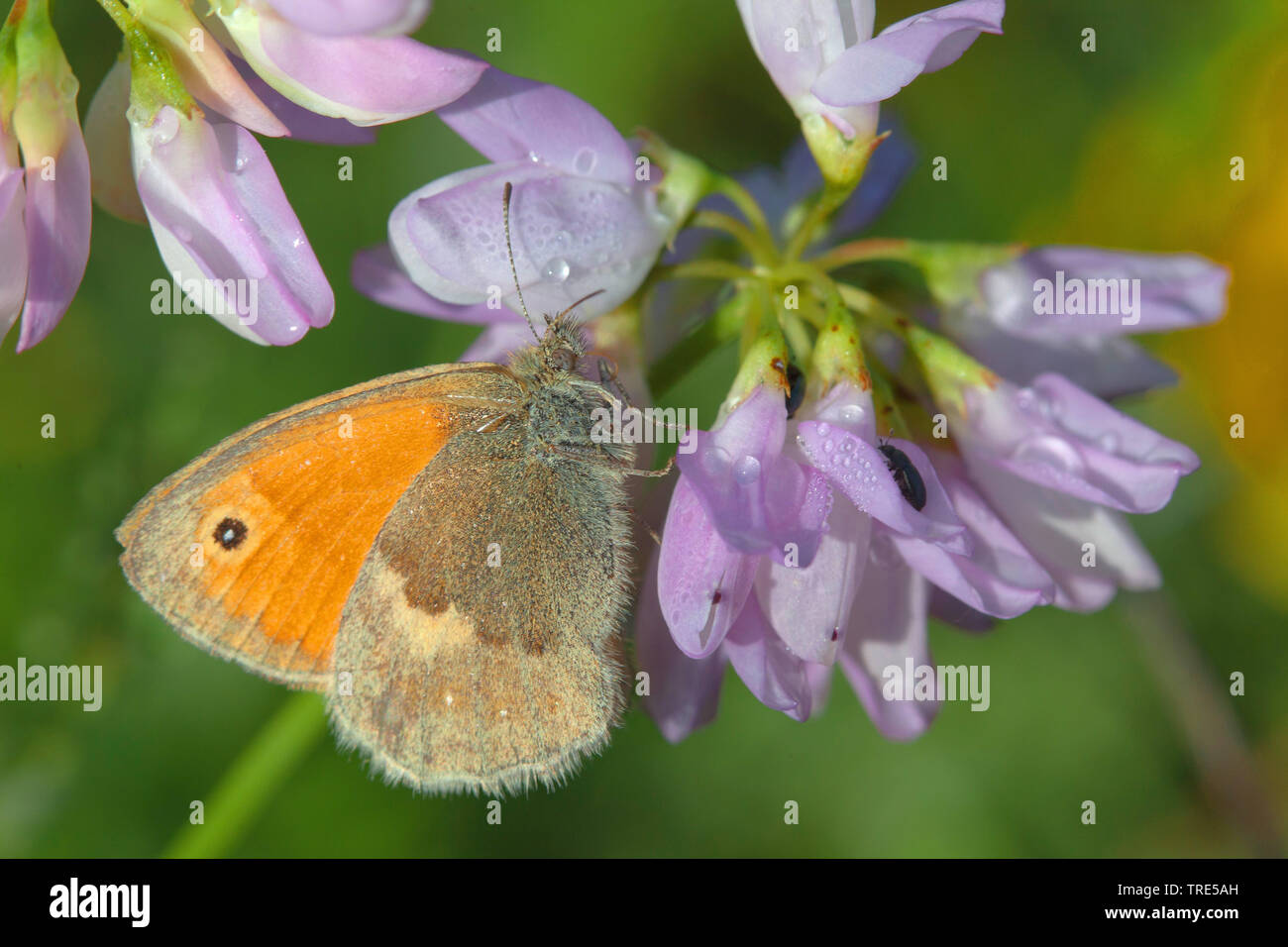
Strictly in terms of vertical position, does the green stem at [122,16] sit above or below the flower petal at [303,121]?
above

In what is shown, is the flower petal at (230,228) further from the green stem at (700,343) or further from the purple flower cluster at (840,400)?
the green stem at (700,343)

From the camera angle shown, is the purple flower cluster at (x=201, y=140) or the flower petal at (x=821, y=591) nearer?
the purple flower cluster at (x=201, y=140)

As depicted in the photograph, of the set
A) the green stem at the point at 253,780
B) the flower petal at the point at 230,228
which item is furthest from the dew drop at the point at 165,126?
the green stem at the point at 253,780

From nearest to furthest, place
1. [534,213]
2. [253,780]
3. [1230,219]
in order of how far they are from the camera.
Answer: [534,213], [253,780], [1230,219]

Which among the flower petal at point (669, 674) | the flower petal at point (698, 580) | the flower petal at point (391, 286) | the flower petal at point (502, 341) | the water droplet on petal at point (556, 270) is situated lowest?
the flower petal at point (669, 674)

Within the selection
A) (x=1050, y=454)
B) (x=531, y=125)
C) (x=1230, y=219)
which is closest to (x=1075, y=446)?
(x=1050, y=454)

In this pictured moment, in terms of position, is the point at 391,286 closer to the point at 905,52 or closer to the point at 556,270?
the point at 556,270

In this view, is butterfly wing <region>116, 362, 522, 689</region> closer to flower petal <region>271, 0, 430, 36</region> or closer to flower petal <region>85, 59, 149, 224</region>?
flower petal <region>85, 59, 149, 224</region>
